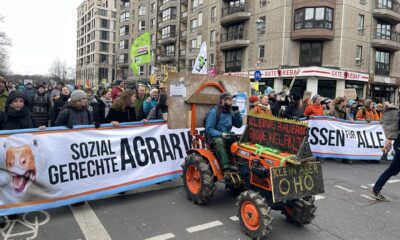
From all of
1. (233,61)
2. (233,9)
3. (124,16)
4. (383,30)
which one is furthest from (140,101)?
(124,16)

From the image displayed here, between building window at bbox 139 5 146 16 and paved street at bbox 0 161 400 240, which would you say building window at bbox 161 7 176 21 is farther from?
paved street at bbox 0 161 400 240

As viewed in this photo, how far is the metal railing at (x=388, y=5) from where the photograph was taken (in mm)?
31406

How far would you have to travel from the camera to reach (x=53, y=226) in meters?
4.34

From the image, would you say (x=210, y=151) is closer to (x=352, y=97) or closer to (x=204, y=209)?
(x=204, y=209)

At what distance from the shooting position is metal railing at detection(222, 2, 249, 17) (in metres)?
34.2

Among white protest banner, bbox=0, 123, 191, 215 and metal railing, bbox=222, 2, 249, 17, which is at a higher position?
metal railing, bbox=222, 2, 249, 17

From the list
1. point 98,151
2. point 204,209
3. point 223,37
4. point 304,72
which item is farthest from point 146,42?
point 223,37

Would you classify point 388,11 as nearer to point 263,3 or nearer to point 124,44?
point 263,3

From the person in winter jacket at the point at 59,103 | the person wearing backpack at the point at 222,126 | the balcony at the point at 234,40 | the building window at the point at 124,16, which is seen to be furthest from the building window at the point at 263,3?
the building window at the point at 124,16

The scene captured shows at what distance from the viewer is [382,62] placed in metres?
32.7

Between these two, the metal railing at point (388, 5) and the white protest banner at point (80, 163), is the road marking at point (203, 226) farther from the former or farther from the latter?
the metal railing at point (388, 5)

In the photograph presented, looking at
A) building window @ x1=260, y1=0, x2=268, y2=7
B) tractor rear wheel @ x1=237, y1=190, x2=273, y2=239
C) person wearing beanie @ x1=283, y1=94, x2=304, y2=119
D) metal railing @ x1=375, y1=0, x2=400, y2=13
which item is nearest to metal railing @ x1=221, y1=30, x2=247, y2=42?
building window @ x1=260, y1=0, x2=268, y2=7

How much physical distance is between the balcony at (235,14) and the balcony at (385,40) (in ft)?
42.7

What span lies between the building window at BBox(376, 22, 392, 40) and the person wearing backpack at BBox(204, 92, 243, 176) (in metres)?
32.9
